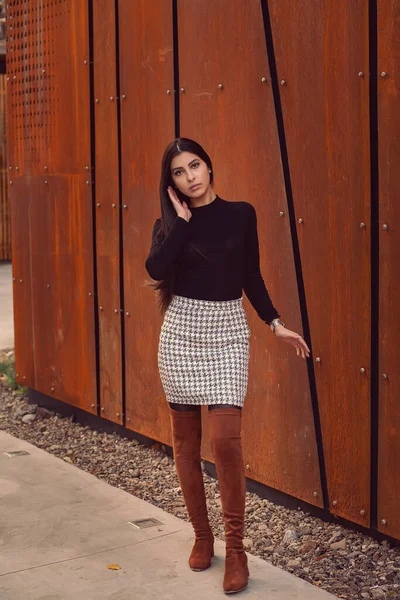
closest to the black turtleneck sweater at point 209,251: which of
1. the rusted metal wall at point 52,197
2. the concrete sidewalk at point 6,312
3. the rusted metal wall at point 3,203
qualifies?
the rusted metal wall at point 52,197

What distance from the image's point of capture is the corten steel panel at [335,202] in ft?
14.4

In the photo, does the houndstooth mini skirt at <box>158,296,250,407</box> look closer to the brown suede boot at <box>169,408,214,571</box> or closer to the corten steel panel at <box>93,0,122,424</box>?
the brown suede boot at <box>169,408,214,571</box>

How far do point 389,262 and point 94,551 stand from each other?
1801 millimetres

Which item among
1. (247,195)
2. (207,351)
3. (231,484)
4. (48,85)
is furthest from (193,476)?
(48,85)

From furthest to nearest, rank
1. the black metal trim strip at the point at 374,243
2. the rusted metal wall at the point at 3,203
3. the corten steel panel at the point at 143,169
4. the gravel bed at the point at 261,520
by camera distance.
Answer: the rusted metal wall at the point at 3,203
the corten steel panel at the point at 143,169
the gravel bed at the point at 261,520
the black metal trim strip at the point at 374,243

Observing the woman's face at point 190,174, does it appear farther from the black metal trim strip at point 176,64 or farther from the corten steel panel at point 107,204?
the corten steel panel at point 107,204

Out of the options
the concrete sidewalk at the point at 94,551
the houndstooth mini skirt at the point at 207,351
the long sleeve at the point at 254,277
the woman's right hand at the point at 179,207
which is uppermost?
the woman's right hand at the point at 179,207

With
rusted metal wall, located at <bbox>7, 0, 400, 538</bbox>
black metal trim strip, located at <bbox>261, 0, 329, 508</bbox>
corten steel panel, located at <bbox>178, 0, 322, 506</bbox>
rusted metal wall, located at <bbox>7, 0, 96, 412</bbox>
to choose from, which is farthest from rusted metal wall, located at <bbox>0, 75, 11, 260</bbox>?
black metal trim strip, located at <bbox>261, 0, 329, 508</bbox>

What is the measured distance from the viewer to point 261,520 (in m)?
5.12

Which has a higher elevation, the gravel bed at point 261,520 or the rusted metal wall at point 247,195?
the rusted metal wall at point 247,195

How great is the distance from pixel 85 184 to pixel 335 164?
2442 millimetres

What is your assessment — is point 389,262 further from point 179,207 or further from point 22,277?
point 22,277

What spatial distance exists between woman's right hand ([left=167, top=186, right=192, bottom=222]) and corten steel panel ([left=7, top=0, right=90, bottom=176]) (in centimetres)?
244

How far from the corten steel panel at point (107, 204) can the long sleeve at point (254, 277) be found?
211cm
